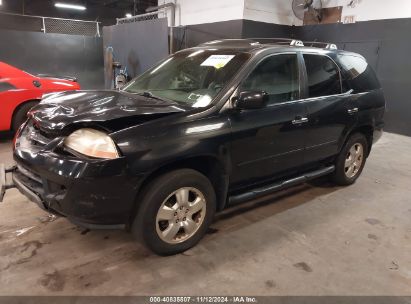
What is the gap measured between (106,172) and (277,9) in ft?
23.3

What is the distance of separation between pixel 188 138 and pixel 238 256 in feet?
3.41

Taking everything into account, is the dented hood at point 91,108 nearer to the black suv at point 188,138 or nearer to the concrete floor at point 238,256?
the black suv at point 188,138

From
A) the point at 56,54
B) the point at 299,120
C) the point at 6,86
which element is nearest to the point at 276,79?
the point at 299,120

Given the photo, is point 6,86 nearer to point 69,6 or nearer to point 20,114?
point 20,114

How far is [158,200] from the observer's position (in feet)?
8.07

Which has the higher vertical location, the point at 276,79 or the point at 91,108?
the point at 276,79

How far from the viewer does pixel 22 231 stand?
9.80ft

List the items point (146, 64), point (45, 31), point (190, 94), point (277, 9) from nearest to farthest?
1. point (190, 94)
2. point (277, 9)
3. point (146, 64)
4. point (45, 31)

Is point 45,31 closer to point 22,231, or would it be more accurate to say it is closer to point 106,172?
point 22,231

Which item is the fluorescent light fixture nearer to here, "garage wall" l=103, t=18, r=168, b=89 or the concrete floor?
"garage wall" l=103, t=18, r=168, b=89

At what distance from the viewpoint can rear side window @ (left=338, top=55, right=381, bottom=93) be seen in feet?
12.8

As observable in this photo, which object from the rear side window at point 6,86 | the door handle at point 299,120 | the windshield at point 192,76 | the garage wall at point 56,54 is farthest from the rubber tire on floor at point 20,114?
the garage wall at point 56,54

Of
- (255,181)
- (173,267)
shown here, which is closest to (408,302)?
(255,181)

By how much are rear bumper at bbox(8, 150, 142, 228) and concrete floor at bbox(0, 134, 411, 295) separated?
1.48 feet
